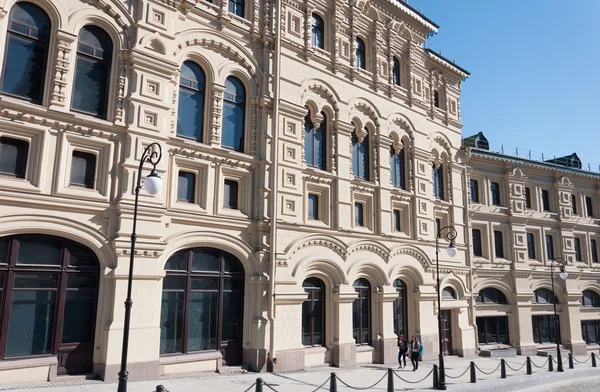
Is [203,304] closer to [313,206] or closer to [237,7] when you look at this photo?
[313,206]

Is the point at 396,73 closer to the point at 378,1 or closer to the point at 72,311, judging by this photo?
the point at 378,1

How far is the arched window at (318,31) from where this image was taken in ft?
69.5

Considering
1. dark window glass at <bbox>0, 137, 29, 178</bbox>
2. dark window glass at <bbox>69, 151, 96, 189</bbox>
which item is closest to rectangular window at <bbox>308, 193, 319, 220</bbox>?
dark window glass at <bbox>69, 151, 96, 189</bbox>

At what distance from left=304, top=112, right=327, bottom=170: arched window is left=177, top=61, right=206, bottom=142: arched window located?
5.07 metres

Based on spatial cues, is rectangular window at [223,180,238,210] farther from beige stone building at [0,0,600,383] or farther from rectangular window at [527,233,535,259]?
rectangular window at [527,233,535,259]

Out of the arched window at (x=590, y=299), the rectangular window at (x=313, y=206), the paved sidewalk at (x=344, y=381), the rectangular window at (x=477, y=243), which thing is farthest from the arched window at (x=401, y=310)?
the arched window at (x=590, y=299)

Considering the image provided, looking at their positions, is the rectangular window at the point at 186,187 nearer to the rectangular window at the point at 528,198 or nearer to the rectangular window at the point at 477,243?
the rectangular window at the point at 477,243

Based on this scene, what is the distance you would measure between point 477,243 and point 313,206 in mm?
→ 13834

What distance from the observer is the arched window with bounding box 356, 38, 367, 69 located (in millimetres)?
23000

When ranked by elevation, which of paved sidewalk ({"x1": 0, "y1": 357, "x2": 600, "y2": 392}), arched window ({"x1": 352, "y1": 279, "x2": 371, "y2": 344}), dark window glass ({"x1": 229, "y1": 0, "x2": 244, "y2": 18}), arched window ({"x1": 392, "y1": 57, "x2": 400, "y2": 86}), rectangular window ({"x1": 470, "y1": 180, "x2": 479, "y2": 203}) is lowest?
paved sidewalk ({"x1": 0, "y1": 357, "x2": 600, "y2": 392})

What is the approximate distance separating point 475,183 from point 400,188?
8.22 meters

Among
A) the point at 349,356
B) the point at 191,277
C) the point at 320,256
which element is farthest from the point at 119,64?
the point at 349,356

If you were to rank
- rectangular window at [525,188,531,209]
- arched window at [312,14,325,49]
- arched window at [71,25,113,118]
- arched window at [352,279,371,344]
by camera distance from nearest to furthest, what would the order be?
arched window at [71,25,113,118], arched window at [352,279,371,344], arched window at [312,14,325,49], rectangular window at [525,188,531,209]

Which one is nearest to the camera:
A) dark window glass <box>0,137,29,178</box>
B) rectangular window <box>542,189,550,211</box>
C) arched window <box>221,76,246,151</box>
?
dark window glass <box>0,137,29,178</box>
